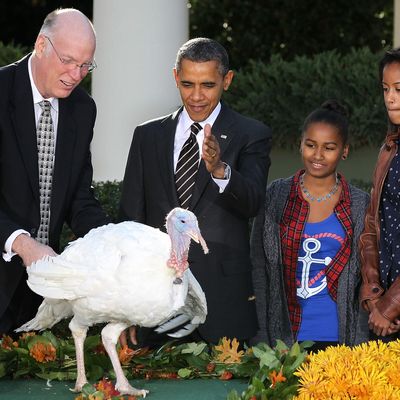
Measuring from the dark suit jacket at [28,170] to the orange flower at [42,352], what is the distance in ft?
1.11

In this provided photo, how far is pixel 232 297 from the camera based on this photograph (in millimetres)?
5059

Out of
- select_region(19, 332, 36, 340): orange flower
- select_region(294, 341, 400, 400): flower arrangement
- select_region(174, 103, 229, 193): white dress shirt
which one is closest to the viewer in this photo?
select_region(294, 341, 400, 400): flower arrangement

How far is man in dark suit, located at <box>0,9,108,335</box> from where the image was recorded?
4.53 m

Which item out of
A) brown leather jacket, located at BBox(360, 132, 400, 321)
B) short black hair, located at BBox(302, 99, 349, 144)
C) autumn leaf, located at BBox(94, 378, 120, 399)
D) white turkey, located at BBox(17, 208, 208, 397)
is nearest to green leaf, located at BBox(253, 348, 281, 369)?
white turkey, located at BBox(17, 208, 208, 397)

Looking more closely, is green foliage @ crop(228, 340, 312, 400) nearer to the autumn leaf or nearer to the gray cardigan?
the autumn leaf

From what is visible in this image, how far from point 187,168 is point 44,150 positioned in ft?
2.25

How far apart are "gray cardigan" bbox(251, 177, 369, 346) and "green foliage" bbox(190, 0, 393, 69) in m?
8.05

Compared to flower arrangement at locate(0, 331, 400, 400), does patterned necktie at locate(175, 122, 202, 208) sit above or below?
above

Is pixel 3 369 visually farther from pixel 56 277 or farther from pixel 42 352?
pixel 56 277

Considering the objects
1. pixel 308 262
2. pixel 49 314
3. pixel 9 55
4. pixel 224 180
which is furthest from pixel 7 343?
pixel 9 55

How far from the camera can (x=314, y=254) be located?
17.6ft

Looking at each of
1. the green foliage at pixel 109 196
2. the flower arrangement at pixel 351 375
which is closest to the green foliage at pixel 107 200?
the green foliage at pixel 109 196

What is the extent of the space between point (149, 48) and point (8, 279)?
382 centimetres

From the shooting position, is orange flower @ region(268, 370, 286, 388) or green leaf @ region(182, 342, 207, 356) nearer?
orange flower @ region(268, 370, 286, 388)
